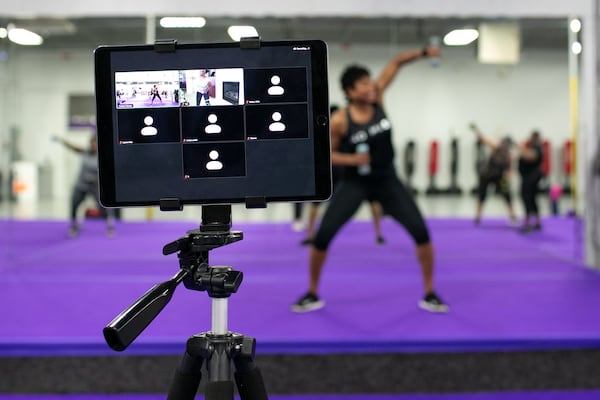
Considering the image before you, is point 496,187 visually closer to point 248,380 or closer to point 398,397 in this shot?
point 398,397

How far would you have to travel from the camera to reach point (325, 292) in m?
2.96

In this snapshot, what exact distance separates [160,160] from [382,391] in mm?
1500

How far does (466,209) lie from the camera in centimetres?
530

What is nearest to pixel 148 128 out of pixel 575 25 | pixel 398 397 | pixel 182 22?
pixel 398 397

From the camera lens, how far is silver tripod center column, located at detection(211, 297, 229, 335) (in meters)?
0.80

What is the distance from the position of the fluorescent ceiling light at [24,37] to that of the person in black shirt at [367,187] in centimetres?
260

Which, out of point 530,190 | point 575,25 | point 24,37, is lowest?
point 530,190

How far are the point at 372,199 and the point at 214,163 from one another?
70.2 inches

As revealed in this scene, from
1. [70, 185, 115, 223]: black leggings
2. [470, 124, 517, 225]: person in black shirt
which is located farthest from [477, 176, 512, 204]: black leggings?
[70, 185, 115, 223]: black leggings

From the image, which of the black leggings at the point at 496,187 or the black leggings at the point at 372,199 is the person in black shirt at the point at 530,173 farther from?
the black leggings at the point at 372,199

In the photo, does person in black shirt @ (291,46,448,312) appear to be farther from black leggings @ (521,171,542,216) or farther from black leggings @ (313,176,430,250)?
black leggings @ (521,171,542,216)

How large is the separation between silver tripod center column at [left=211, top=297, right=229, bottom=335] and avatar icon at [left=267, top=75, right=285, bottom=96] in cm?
33

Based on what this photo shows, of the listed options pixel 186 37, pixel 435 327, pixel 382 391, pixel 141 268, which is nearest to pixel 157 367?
pixel 382 391

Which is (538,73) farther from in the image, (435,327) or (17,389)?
(17,389)
